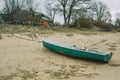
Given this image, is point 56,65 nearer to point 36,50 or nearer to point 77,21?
point 36,50

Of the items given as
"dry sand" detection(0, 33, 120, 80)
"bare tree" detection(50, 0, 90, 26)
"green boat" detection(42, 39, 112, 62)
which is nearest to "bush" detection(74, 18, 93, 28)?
"bare tree" detection(50, 0, 90, 26)

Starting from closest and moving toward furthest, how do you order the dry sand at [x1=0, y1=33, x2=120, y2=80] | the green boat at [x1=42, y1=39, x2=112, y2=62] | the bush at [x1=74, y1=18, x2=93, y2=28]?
the dry sand at [x1=0, y1=33, x2=120, y2=80] < the green boat at [x1=42, y1=39, x2=112, y2=62] < the bush at [x1=74, y1=18, x2=93, y2=28]

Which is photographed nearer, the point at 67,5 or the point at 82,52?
the point at 82,52

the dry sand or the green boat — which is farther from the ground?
the green boat

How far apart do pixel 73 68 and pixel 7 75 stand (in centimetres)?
308

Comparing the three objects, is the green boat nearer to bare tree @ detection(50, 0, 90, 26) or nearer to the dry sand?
the dry sand

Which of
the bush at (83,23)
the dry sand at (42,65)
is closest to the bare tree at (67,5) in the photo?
the bush at (83,23)

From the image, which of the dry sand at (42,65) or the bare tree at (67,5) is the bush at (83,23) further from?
the dry sand at (42,65)

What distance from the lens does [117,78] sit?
9.98m

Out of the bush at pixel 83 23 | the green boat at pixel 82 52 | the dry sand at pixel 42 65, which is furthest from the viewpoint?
the bush at pixel 83 23

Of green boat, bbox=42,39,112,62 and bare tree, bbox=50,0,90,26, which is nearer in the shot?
green boat, bbox=42,39,112,62

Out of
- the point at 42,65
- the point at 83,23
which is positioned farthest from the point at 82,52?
the point at 83,23

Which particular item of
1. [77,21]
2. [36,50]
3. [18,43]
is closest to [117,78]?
[36,50]

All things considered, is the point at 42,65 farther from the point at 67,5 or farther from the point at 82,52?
the point at 67,5
